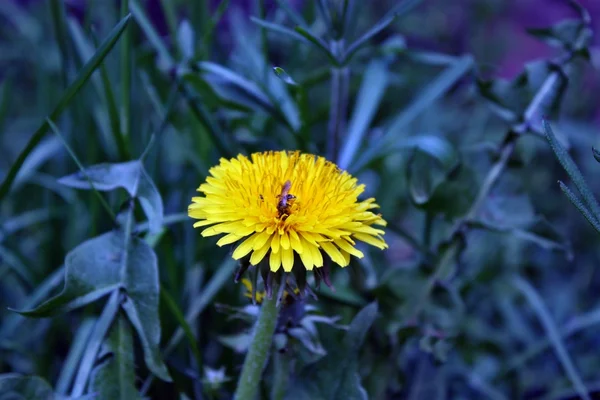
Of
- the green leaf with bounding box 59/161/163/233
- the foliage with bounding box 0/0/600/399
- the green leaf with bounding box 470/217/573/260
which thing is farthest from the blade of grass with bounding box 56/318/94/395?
the green leaf with bounding box 470/217/573/260

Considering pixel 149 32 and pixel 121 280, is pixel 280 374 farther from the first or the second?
pixel 149 32

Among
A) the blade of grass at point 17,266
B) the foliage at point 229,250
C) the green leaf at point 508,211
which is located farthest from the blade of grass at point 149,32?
the green leaf at point 508,211

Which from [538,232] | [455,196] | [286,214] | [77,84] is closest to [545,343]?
[538,232]

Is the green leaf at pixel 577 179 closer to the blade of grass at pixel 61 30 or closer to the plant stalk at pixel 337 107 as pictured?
the plant stalk at pixel 337 107

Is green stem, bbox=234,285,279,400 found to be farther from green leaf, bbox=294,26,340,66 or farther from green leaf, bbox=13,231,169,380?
green leaf, bbox=294,26,340,66

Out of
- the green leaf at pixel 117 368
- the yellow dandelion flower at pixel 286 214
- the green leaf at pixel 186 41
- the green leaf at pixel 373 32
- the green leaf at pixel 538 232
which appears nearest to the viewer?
the yellow dandelion flower at pixel 286 214

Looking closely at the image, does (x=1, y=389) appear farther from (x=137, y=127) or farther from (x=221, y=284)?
(x=137, y=127)
